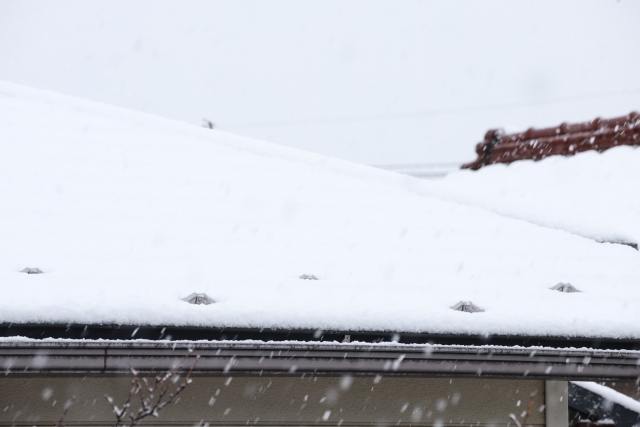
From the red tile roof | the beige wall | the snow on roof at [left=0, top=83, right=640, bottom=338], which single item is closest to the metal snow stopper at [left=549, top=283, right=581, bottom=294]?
the snow on roof at [left=0, top=83, right=640, bottom=338]

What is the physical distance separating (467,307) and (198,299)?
136cm

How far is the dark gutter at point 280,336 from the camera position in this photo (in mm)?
2518

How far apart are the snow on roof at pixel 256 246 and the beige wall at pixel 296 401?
538 millimetres

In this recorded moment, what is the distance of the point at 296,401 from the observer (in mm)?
3238

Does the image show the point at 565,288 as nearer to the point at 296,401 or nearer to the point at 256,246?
the point at 296,401

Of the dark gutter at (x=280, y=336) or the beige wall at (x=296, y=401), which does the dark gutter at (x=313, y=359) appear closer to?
the dark gutter at (x=280, y=336)

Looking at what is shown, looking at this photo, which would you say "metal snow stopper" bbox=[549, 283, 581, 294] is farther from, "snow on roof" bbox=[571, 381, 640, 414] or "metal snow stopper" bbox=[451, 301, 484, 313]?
"snow on roof" bbox=[571, 381, 640, 414]

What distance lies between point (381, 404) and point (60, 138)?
4.25 metres

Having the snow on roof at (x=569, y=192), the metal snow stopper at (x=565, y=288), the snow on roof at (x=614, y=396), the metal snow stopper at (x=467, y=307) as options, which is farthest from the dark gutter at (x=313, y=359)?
the snow on roof at (x=614, y=396)

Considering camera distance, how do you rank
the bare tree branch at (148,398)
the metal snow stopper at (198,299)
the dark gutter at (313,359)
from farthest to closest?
the metal snow stopper at (198,299) → the dark gutter at (313,359) → the bare tree branch at (148,398)

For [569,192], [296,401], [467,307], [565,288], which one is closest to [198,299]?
[296,401]

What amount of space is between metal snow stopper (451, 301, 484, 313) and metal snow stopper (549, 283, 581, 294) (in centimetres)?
78

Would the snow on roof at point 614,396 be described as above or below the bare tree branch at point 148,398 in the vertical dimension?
above

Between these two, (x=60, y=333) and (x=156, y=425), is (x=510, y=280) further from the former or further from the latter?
(x=60, y=333)
